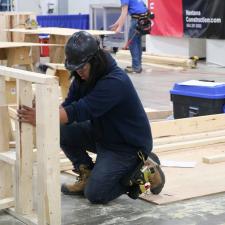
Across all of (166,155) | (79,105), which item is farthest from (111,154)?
(166,155)

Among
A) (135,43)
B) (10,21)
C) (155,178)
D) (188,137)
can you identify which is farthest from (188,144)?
(10,21)

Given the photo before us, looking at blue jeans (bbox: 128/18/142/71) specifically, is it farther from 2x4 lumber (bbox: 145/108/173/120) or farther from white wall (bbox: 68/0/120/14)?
white wall (bbox: 68/0/120/14)

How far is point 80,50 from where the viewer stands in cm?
398

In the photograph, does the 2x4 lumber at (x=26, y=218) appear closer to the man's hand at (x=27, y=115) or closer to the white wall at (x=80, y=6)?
the man's hand at (x=27, y=115)

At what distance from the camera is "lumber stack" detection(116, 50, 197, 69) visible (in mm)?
12881

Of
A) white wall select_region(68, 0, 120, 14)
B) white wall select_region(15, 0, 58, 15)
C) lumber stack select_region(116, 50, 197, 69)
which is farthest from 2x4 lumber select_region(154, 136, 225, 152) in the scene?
white wall select_region(15, 0, 58, 15)

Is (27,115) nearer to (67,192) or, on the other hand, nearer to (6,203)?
(6,203)

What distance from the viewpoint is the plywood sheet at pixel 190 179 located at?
449 centimetres

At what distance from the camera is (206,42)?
14.1 meters

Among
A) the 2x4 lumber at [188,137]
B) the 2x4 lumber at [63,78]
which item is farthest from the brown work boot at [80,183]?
the 2x4 lumber at [63,78]

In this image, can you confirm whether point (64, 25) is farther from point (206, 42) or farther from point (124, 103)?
point (124, 103)

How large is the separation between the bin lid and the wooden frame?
9.76 ft

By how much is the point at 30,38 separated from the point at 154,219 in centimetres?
793

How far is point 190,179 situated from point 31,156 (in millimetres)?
1516
